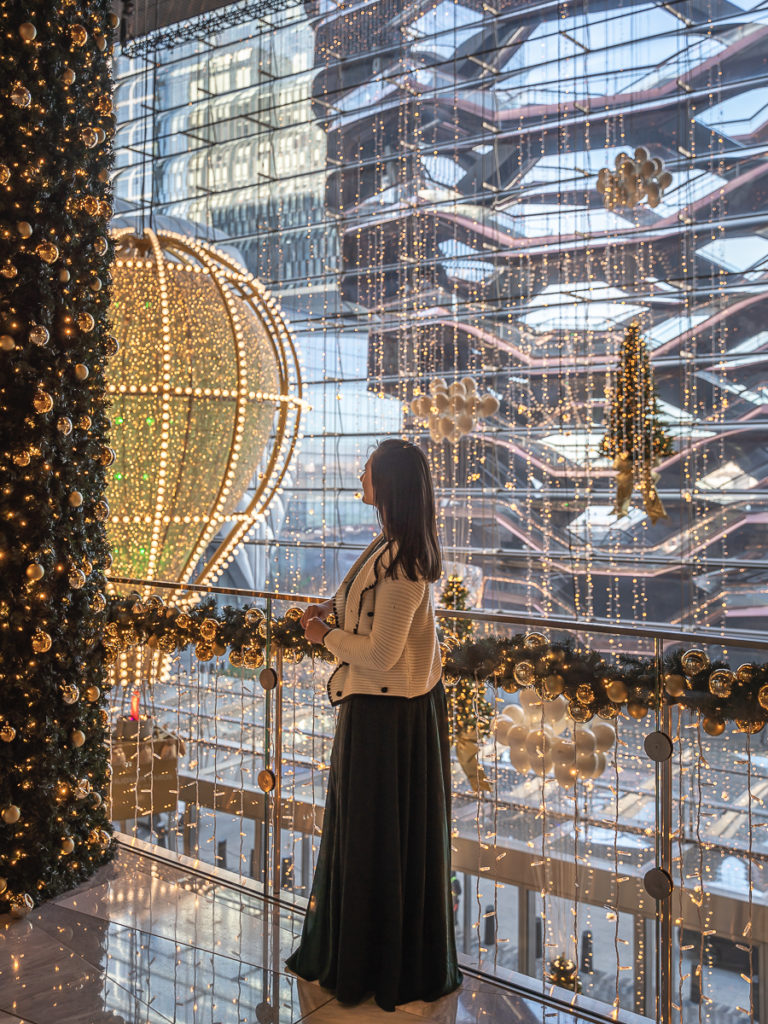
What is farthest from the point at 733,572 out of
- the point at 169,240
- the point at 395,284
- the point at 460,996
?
the point at 460,996

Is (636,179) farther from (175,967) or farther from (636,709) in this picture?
(175,967)

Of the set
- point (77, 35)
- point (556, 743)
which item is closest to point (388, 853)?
point (77, 35)

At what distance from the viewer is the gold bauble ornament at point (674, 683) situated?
8.12 ft

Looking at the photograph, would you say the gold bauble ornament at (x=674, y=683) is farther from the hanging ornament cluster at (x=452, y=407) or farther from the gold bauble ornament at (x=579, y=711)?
the hanging ornament cluster at (x=452, y=407)

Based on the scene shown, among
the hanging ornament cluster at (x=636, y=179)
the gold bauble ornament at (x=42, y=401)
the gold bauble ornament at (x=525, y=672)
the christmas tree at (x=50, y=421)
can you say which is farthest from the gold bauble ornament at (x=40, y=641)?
the hanging ornament cluster at (x=636, y=179)

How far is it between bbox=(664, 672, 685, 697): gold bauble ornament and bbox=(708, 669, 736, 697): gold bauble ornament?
→ 0.08m

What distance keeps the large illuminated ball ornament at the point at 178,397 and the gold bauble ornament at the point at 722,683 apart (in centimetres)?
325

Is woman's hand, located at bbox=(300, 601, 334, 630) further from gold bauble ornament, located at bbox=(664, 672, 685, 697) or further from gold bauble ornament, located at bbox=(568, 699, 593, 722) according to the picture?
gold bauble ornament, located at bbox=(664, 672, 685, 697)

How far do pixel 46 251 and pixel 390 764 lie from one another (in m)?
1.99

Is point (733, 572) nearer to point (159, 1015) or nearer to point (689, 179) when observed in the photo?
point (689, 179)

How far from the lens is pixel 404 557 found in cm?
238

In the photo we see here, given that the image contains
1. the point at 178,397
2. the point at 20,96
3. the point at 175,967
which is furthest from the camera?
the point at 178,397

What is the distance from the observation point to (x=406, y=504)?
7.80ft

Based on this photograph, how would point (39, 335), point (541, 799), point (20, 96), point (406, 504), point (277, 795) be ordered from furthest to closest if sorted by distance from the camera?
point (541, 799) → point (277, 795) → point (39, 335) → point (20, 96) → point (406, 504)
